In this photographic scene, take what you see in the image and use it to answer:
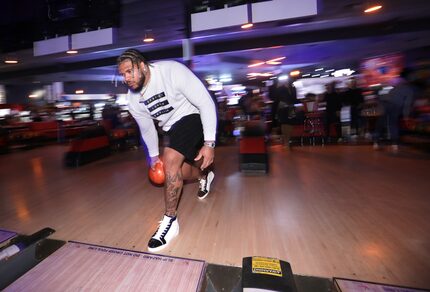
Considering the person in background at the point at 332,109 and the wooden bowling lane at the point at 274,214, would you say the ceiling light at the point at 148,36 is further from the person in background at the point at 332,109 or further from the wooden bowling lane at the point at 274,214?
the person in background at the point at 332,109

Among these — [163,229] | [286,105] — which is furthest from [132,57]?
[286,105]

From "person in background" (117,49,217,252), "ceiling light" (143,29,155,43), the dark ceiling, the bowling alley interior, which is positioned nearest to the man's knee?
"person in background" (117,49,217,252)

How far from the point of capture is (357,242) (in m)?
1.89

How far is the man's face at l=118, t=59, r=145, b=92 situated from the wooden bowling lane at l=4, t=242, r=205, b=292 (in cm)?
121

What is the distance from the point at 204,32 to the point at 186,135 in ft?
20.6

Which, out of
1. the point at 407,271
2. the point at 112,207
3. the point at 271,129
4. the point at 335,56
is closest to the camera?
the point at 407,271

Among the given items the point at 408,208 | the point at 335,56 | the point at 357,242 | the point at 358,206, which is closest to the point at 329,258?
the point at 357,242

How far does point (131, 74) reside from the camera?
180 centimetres

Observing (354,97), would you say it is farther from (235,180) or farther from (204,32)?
(235,180)

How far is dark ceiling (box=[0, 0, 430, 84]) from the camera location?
4586mm

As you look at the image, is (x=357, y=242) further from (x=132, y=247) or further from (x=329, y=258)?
(x=132, y=247)

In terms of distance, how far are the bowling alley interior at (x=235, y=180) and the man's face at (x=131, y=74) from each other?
287mm

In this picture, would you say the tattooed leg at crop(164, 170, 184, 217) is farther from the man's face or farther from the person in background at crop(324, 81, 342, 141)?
the person in background at crop(324, 81, 342, 141)

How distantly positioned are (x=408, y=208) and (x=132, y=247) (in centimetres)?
255
